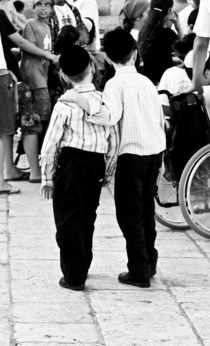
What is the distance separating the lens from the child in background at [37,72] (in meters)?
8.96

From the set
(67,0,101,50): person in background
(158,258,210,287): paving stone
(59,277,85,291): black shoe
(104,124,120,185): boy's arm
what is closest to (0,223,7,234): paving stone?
(158,258,210,287): paving stone

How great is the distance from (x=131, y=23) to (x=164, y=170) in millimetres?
3066

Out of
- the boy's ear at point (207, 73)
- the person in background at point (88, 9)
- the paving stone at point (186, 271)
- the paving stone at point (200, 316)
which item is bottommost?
the paving stone at point (186, 271)

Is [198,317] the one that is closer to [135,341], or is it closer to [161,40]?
[135,341]

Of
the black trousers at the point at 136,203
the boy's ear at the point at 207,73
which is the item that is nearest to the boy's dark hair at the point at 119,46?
the black trousers at the point at 136,203

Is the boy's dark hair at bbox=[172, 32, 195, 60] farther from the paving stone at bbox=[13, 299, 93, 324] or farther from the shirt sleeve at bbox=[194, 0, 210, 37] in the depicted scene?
the paving stone at bbox=[13, 299, 93, 324]

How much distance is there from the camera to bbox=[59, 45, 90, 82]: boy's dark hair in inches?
213

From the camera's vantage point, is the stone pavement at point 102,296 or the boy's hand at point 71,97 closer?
the stone pavement at point 102,296

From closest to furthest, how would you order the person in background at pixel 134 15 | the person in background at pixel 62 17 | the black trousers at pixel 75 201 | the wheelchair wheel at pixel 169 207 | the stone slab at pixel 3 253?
the black trousers at pixel 75 201 → the stone slab at pixel 3 253 → the wheelchair wheel at pixel 169 207 → the person in background at pixel 62 17 → the person in background at pixel 134 15

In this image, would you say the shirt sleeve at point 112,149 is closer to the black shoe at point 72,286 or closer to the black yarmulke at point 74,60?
the black yarmulke at point 74,60

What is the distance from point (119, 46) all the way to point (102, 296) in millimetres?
1376

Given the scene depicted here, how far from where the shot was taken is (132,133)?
546 centimetres

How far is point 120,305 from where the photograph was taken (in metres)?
5.29

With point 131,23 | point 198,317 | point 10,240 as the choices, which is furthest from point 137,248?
point 131,23
